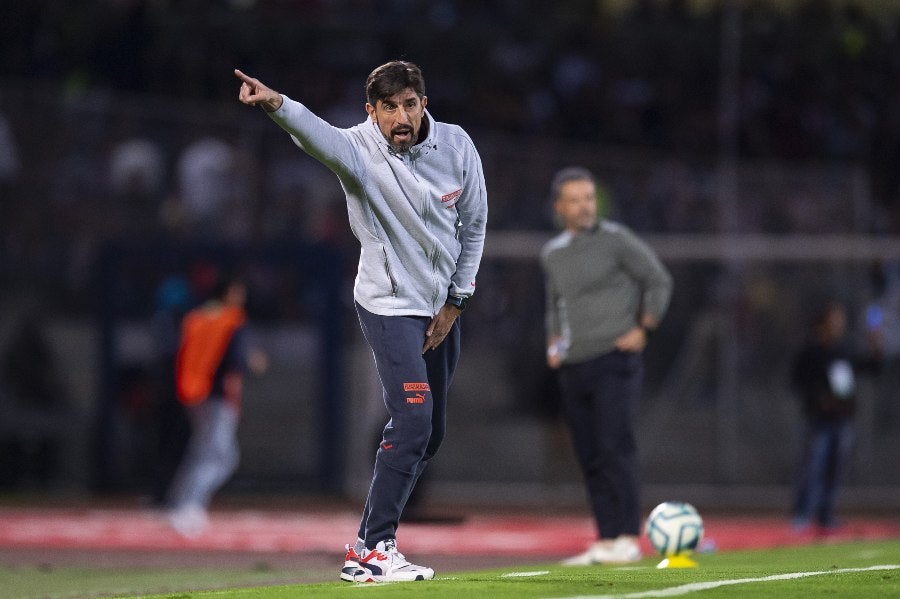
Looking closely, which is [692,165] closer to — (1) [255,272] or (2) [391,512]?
(1) [255,272]

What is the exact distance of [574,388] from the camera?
10.2 meters

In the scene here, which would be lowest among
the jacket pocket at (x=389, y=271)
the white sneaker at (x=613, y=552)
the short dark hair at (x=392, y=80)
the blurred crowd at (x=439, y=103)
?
the white sneaker at (x=613, y=552)

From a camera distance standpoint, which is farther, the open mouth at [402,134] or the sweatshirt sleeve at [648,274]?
the sweatshirt sleeve at [648,274]

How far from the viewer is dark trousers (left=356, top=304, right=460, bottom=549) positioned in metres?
6.72

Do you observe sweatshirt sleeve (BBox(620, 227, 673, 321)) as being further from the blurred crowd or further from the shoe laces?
the blurred crowd

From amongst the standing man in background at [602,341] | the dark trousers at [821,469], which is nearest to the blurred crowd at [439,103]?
the dark trousers at [821,469]

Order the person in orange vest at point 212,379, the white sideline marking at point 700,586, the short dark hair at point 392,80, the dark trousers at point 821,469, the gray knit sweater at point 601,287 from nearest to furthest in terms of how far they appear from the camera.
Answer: the white sideline marking at point 700,586 < the short dark hair at point 392,80 < the gray knit sweater at point 601,287 < the person in orange vest at point 212,379 < the dark trousers at point 821,469

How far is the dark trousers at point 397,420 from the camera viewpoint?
6719 millimetres

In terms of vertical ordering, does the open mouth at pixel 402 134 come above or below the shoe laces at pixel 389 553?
above

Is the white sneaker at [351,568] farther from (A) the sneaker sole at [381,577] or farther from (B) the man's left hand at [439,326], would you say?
(B) the man's left hand at [439,326]

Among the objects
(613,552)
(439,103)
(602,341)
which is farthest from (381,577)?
(439,103)

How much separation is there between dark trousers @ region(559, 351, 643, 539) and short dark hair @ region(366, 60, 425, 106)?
3.91 meters

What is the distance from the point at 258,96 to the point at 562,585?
2291 millimetres

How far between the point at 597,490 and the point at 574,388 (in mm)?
649
